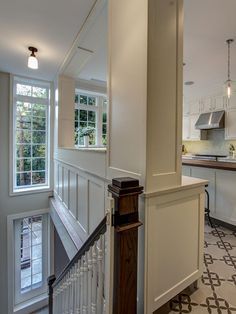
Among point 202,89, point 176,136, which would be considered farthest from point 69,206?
point 202,89

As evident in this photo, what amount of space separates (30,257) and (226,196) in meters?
4.23

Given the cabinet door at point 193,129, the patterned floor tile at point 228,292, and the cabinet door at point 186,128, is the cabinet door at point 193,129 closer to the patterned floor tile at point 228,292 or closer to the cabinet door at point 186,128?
the cabinet door at point 186,128

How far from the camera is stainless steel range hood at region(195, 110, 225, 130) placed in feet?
16.9

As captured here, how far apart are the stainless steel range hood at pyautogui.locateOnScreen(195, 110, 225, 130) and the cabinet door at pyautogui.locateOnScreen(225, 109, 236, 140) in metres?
0.09

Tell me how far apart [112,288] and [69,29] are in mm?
2739

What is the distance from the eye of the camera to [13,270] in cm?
419

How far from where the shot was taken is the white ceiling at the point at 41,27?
2.10 meters

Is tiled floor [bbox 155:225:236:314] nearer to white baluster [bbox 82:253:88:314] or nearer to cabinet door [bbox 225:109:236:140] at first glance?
white baluster [bbox 82:253:88:314]

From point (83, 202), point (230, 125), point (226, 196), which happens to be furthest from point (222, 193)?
point (230, 125)

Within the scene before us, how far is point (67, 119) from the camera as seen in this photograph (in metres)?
3.88

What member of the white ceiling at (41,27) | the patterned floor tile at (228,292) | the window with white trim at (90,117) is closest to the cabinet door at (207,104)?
the window with white trim at (90,117)

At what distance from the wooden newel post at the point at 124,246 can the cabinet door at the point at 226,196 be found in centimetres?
217

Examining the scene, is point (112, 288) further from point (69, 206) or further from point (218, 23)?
point (218, 23)

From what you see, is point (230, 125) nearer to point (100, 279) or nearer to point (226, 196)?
point (226, 196)
